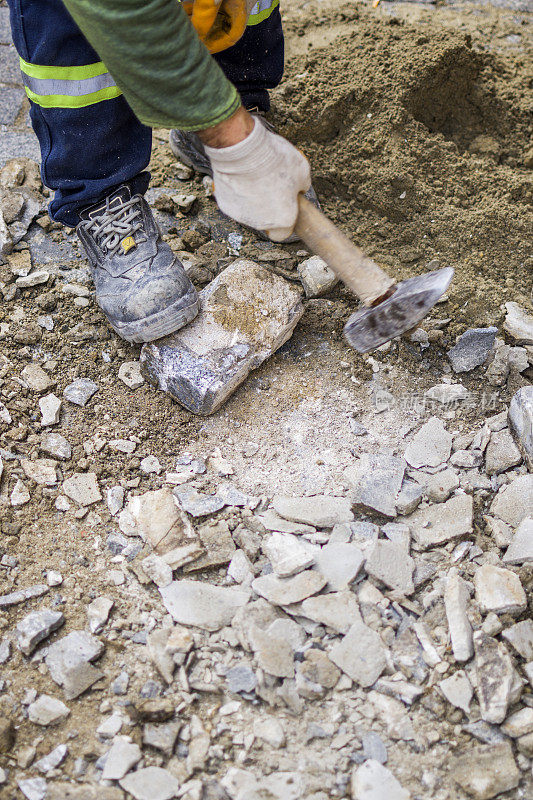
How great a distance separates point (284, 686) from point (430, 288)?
111 cm

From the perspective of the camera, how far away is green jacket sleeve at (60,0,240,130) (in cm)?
156

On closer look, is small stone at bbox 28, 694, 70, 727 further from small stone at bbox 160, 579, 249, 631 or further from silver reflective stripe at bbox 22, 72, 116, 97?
silver reflective stripe at bbox 22, 72, 116, 97

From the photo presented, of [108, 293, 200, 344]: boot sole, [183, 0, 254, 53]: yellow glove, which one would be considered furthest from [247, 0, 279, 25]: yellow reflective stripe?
[108, 293, 200, 344]: boot sole

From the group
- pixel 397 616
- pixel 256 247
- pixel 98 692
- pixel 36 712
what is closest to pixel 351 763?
pixel 397 616

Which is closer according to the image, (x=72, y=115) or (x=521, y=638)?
(x=521, y=638)

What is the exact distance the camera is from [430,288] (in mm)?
1892

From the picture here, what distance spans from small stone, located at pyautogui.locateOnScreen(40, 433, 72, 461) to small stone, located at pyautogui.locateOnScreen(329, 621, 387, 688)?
1004 mm

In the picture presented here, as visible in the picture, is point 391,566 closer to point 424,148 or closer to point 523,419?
point 523,419

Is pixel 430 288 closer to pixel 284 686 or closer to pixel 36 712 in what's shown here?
pixel 284 686

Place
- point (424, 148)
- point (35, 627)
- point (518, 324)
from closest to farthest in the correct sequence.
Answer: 1. point (35, 627)
2. point (518, 324)
3. point (424, 148)

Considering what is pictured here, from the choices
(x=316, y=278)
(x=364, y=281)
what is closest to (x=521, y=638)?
(x=364, y=281)

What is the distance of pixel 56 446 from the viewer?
2.13 m

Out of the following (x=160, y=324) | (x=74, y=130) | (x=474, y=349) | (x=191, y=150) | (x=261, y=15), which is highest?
(x=261, y=15)

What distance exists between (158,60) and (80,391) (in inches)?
42.6
